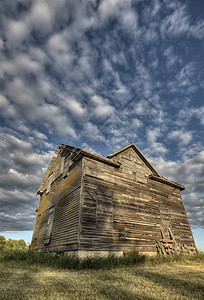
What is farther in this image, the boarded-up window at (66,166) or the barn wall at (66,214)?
the boarded-up window at (66,166)

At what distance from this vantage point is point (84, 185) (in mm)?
10359

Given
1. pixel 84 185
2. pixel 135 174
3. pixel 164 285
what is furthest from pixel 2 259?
pixel 135 174

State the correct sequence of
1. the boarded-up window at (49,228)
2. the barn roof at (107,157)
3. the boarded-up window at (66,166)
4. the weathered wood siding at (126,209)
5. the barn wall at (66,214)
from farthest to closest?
the boarded-up window at (66,166)
the boarded-up window at (49,228)
the barn roof at (107,157)
the weathered wood siding at (126,209)
the barn wall at (66,214)

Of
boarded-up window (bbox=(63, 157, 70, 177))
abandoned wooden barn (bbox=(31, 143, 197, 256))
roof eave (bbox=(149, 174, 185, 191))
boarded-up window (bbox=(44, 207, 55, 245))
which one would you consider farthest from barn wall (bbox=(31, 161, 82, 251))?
roof eave (bbox=(149, 174, 185, 191))

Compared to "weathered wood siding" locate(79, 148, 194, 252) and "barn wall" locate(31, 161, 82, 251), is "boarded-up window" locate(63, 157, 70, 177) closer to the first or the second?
"barn wall" locate(31, 161, 82, 251)

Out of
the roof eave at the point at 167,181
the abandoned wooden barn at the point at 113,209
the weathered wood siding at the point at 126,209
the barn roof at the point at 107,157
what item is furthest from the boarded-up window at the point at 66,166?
the roof eave at the point at 167,181

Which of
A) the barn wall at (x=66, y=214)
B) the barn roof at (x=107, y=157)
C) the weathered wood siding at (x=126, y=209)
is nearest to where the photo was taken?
the barn wall at (x=66, y=214)

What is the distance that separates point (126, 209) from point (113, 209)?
1221 mm

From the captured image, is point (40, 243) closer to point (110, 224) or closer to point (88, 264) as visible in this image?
point (110, 224)

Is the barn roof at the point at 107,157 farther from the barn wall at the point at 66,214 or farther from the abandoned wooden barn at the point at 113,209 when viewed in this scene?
the barn wall at the point at 66,214

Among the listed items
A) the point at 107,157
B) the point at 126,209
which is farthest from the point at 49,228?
the point at 107,157

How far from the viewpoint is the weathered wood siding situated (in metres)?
9.76

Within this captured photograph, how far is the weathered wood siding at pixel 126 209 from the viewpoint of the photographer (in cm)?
976

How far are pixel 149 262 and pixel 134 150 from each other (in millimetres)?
9097
